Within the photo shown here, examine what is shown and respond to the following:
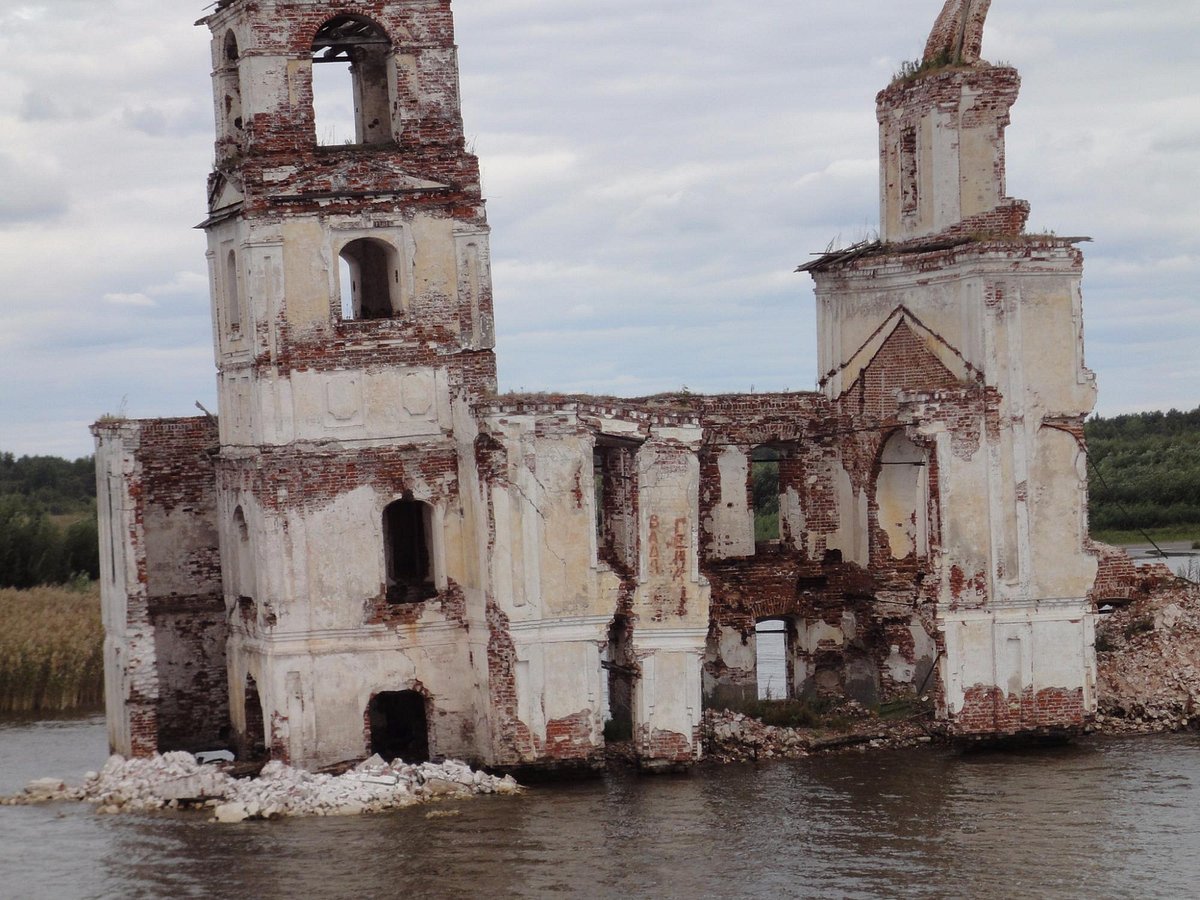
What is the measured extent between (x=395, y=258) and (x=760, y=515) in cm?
2293

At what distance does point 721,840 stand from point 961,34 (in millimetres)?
11842

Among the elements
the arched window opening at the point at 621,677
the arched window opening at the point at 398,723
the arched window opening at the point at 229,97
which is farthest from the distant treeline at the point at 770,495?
the arched window opening at the point at 229,97

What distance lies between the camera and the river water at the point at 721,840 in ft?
63.6

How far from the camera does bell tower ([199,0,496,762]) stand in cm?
2375

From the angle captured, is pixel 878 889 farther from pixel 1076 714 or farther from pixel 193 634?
pixel 193 634

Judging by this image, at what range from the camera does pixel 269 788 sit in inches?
896

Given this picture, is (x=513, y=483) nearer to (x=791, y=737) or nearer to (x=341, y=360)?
(x=341, y=360)

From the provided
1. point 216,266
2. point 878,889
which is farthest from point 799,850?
point 216,266

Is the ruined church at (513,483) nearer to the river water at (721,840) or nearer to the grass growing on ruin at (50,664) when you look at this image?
the river water at (721,840)

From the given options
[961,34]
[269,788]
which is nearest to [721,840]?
[269,788]

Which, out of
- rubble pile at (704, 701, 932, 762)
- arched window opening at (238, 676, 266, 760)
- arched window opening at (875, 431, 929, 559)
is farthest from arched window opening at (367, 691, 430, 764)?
arched window opening at (875, 431, 929, 559)

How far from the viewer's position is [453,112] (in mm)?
24703

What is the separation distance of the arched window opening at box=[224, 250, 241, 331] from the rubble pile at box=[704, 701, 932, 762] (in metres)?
7.90

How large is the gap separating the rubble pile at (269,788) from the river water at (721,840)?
0.33 metres
